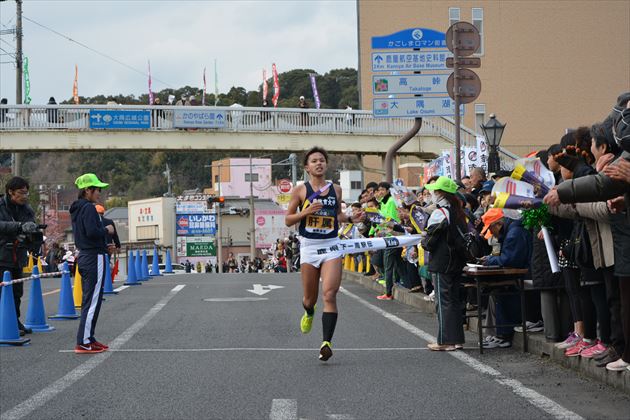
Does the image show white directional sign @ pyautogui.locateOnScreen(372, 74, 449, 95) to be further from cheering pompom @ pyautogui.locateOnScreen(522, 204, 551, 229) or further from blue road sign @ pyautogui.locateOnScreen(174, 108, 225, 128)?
blue road sign @ pyautogui.locateOnScreen(174, 108, 225, 128)

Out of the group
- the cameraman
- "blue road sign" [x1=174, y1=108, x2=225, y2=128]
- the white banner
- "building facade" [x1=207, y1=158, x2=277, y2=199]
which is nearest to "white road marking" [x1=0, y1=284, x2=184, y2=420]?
the cameraman

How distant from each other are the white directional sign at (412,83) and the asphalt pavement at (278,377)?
9524 mm

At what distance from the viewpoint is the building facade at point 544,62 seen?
50.9 meters

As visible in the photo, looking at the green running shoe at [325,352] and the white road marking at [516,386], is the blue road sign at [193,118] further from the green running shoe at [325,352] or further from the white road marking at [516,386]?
the green running shoe at [325,352]

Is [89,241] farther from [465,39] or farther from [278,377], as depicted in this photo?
[465,39]

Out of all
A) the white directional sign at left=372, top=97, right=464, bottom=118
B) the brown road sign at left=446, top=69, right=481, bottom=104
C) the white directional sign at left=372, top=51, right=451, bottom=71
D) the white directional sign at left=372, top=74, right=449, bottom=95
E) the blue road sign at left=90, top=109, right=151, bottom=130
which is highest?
the blue road sign at left=90, top=109, right=151, bottom=130

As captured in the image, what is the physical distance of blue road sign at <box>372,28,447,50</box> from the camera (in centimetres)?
2234

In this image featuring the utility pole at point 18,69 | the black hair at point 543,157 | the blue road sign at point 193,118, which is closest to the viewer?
the black hair at point 543,157

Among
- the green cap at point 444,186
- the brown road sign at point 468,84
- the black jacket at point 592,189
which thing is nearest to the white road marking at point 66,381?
the green cap at point 444,186

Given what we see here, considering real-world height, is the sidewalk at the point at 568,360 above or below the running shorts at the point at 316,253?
below

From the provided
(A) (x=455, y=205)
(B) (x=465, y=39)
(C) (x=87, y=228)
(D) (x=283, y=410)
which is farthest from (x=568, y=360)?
(B) (x=465, y=39)

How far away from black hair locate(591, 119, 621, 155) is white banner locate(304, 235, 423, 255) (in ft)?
10.2

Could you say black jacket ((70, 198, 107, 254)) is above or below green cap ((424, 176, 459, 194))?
below

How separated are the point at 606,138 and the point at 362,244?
3.53m
